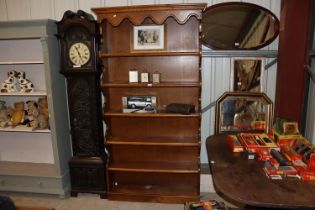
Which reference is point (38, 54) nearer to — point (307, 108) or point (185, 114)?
point (185, 114)

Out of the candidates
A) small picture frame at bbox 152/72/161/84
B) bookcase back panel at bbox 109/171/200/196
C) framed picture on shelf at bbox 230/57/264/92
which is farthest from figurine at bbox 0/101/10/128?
framed picture on shelf at bbox 230/57/264/92

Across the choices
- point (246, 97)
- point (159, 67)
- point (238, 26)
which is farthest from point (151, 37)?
point (246, 97)

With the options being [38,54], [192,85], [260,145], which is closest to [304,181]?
[260,145]

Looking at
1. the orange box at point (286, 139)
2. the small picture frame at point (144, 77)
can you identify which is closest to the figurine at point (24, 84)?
the small picture frame at point (144, 77)

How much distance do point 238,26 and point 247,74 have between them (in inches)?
18.7

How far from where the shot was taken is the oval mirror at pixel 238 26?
233 cm

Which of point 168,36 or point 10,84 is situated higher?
point 168,36

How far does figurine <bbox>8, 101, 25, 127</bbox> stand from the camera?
270 centimetres

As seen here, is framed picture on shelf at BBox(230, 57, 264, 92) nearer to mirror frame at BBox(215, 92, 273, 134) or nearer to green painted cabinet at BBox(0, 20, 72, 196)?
mirror frame at BBox(215, 92, 273, 134)

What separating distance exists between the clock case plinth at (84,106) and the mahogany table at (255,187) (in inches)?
52.2

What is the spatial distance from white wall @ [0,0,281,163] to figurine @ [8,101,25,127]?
0.96 meters

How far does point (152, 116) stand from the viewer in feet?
7.79

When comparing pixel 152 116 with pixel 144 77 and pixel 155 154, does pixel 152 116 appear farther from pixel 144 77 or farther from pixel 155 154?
pixel 155 154

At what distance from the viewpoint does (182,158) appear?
264 centimetres
